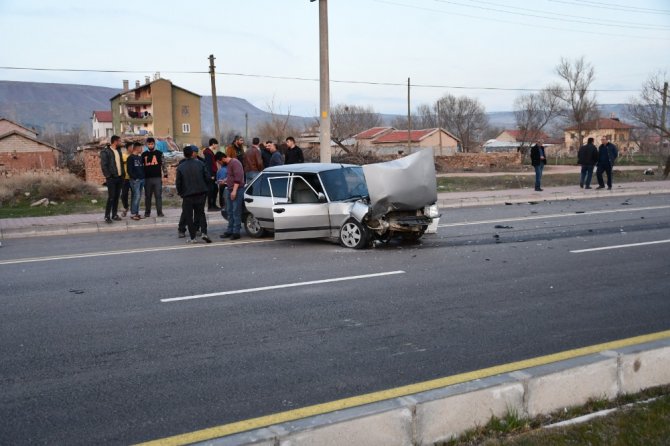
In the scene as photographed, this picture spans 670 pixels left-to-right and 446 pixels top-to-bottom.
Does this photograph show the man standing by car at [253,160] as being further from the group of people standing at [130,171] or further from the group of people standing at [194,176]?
the group of people standing at [130,171]

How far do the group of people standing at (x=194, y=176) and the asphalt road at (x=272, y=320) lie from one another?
1.01 metres

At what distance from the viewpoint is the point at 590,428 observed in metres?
3.99

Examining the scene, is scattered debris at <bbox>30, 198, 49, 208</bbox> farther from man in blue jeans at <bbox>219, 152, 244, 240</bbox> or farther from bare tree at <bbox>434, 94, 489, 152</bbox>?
bare tree at <bbox>434, 94, 489, 152</bbox>

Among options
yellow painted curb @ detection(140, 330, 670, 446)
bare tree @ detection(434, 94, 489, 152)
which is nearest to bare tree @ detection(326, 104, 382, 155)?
bare tree @ detection(434, 94, 489, 152)

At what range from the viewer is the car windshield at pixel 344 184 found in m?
11.8

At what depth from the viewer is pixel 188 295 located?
8133mm

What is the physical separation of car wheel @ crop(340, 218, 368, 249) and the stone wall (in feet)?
122

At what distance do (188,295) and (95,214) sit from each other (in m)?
10.8

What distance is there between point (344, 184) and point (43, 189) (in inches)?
534

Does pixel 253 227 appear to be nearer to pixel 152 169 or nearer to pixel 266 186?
pixel 266 186

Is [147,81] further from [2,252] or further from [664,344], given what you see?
[664,344]

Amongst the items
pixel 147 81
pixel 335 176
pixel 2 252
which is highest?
pixel 147 81

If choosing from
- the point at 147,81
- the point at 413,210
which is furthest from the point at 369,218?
the point at 147,81

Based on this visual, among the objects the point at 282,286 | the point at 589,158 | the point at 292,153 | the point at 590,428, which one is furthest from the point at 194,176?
the point at 589,158
